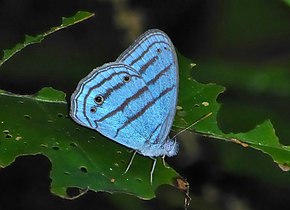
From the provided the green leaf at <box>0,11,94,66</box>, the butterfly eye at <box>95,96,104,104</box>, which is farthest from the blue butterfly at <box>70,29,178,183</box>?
the green leaf at <box>0,11,94,66</box>

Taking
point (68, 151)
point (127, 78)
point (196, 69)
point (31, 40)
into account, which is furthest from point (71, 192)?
point (196, 69)

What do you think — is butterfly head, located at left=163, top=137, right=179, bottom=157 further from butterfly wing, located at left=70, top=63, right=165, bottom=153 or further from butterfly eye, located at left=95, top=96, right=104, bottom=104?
butterfly eye, located at left=95, top=96, right=104, bottom=104

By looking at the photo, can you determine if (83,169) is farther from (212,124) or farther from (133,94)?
(212,124)

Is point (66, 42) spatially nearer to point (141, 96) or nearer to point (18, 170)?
point (18, 170)

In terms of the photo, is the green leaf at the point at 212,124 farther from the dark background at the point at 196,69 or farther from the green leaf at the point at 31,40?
the green leaf at the point at 31,40

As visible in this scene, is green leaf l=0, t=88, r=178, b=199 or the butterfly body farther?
the butterfly body

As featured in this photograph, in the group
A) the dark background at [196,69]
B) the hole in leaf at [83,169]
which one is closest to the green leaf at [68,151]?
the hole in leaf at [83,169]

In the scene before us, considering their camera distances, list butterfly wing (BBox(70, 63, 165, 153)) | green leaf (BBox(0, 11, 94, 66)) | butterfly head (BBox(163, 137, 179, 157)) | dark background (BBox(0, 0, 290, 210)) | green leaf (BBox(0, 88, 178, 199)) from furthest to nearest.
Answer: dark background (BBox(0, 0, 290, 210)) → green leaf (BBox(0, 11, 94, 66)) → butterfly head (BBox(163, 137, 179, 157)) → butterfly wing (BBox(70, 63, 165, 153)) → green leaf (BBox(0, 88, 178, 199))
